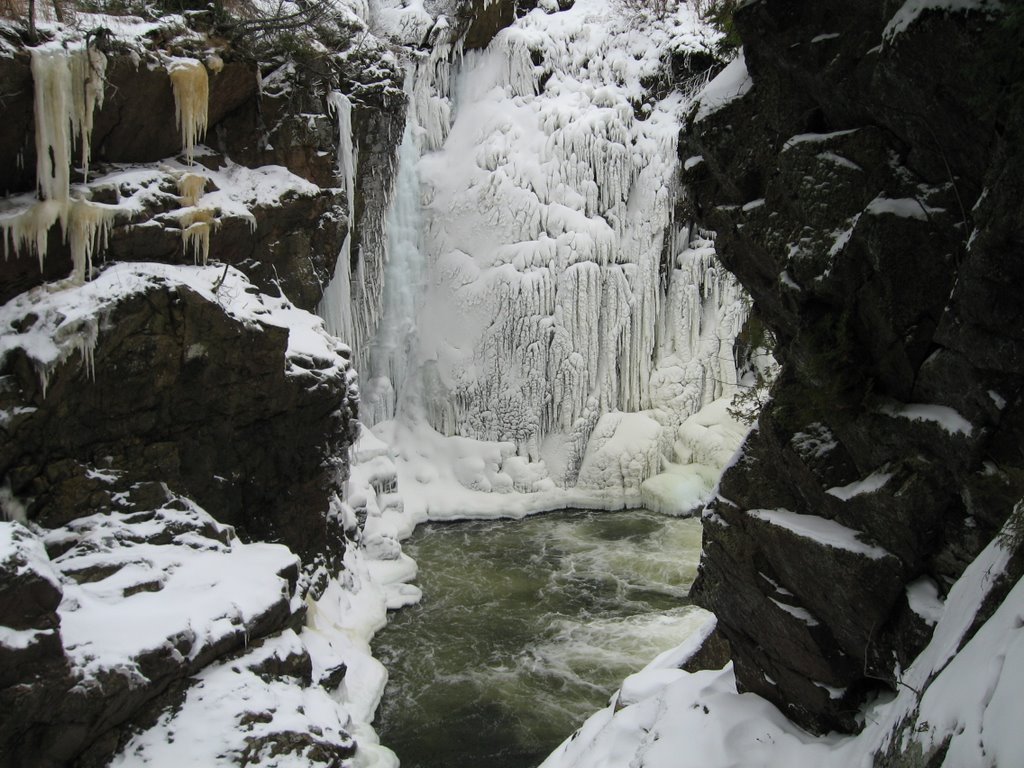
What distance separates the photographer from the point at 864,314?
4246 millimetres

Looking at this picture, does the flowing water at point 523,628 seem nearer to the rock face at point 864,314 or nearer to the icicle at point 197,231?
the rock face at point 864,314

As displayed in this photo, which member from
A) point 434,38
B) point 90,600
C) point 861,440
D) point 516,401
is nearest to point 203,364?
point 90,600

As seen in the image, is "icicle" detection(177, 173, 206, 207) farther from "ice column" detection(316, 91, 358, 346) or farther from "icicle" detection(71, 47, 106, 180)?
"ice column" detection(316, 91, 358, 346)

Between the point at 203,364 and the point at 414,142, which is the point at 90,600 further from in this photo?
the point at 414,142

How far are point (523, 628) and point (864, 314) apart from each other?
318 inches

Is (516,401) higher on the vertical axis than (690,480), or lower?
higher

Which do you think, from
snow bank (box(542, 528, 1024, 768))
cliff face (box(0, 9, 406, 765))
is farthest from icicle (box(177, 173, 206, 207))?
Result: snow bank (box(542, 528, 1024, 768))

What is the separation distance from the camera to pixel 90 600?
22.9 feet

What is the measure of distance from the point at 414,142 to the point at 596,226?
4.56 metres

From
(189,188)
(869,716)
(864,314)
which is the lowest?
(869,716)

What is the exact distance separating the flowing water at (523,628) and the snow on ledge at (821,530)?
4.67m

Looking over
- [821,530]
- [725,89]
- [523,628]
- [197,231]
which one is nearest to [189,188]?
[197,231]

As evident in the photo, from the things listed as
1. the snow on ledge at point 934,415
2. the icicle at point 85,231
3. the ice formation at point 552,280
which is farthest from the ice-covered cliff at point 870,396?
the ice formation at point 552,280

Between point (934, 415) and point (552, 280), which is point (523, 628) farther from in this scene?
point (934, 415)
